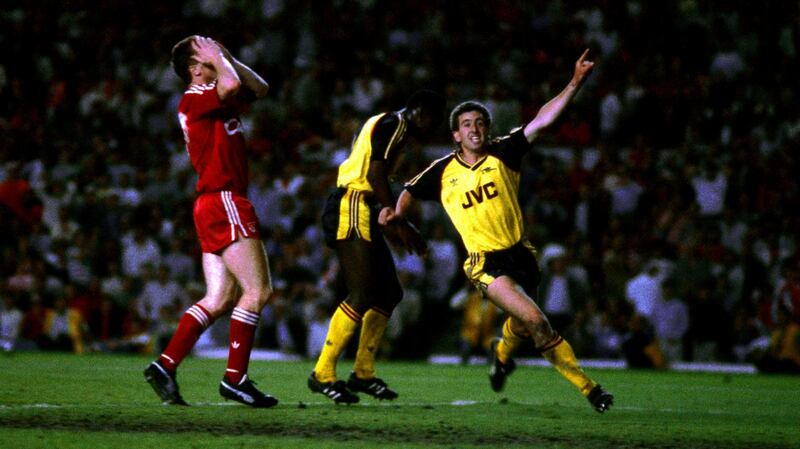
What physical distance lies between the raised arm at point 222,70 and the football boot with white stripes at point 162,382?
1.83m

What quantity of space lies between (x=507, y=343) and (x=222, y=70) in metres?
3.16

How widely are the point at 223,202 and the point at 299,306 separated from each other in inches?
422

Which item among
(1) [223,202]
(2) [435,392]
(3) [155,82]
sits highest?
(3) [155,82]

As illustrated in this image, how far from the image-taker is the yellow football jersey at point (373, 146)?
10508 mm

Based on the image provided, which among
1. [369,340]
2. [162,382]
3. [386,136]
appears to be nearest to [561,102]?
[386,136]

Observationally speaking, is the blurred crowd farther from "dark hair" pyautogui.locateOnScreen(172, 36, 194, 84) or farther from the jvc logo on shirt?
"dark hair" pyautogui.locateOnScreen(172, 36, 194, 84)

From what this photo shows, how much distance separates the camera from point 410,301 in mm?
19703

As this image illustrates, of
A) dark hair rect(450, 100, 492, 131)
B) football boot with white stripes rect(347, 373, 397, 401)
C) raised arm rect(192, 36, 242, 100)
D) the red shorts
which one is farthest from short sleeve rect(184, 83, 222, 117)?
football boot with white stripes rect(347, 373, 397, 401)

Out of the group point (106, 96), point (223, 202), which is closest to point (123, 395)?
point (223, 202)

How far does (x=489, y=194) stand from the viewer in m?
10.2

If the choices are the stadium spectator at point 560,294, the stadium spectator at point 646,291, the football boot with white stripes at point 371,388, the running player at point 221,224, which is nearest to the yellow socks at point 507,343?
the football boot with white stripes at point 371,388

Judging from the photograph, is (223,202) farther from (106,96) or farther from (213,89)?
(106,96)

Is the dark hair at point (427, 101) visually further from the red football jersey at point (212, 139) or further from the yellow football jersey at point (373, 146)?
the red football jersey at point (212, 139)

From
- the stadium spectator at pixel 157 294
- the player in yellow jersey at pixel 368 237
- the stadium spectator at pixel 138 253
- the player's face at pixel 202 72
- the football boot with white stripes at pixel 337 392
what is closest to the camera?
the player's face at pixel 202 72
